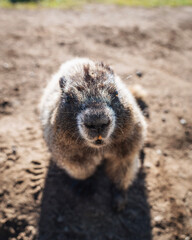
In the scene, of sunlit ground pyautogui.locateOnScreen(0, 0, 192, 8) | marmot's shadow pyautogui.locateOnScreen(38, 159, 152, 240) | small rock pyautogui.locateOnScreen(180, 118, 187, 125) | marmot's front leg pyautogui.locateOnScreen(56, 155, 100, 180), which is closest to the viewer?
marmot's front leg pyautogui.locateOnScreen(56, 155, 100, 180)

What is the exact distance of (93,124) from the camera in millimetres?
2641

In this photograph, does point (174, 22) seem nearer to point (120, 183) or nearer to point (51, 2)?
point (51, 2)

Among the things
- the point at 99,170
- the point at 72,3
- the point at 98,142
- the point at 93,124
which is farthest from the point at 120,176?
the point at 72,3

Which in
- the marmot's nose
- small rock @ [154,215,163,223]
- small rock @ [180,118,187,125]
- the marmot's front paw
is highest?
the marmot's nose

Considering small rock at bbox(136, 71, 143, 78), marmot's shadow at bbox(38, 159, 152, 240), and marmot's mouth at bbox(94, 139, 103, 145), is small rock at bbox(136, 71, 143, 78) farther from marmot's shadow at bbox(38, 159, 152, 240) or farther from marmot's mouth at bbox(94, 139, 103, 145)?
marmot's mouth at bbox(94, 139, 103, 145)

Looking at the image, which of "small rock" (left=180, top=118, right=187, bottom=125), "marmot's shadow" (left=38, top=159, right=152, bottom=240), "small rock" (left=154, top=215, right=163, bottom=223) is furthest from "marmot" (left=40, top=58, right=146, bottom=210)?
"small rock" (left=180, top=118, right=187, bottom=125)

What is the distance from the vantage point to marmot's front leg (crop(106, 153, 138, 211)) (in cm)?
394

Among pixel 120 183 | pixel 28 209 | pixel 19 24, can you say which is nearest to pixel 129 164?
pixel 120 183

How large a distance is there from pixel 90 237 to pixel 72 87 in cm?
292

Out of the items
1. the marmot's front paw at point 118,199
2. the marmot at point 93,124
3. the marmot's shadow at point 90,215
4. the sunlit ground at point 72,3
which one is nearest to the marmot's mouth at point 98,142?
the marmot at point 93,124

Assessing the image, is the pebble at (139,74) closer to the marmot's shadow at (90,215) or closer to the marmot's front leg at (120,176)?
the marmot's front leg at (120,176)

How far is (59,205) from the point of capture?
4.18 meters

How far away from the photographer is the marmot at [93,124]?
2.76m

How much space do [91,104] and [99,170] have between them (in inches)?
93.9
